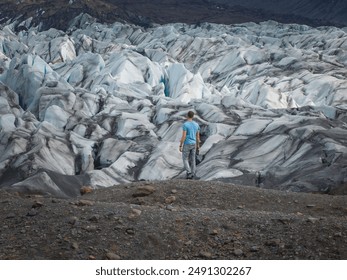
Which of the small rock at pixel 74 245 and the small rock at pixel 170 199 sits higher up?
the small rock at pixel 74 245

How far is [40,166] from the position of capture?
21203mm

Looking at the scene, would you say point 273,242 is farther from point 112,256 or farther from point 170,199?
point 170,199

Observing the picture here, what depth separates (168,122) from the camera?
28.5 meters

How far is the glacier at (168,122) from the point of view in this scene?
63.3 ft

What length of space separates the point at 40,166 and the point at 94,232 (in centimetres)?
1486

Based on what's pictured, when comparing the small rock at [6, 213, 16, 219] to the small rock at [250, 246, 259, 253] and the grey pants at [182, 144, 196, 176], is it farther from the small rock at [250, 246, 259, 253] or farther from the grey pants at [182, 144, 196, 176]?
the grey pants at [182, 144, 196, 176]

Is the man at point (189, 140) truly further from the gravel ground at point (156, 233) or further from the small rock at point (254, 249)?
the small rock at point (254, 249)

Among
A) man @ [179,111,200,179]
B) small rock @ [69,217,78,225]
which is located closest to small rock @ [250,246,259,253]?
small rock @ [69,217,78,225]

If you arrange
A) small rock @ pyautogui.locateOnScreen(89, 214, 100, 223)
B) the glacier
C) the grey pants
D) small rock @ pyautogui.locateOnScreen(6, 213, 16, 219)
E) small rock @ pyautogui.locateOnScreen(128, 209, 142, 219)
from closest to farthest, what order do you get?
small rock @ pyautogui.locateOnScreen(89, 214, 100, 223) → small rock @ pyautogui.locateOnScreen(128, 209, 142, 219) → small rock @ pyautogui.locateOnScreen(6, 213, 16, 219) → the grey pants → the glacier

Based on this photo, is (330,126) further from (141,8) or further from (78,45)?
(141,8)

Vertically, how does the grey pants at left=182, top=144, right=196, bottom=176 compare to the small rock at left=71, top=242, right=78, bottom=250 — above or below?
below

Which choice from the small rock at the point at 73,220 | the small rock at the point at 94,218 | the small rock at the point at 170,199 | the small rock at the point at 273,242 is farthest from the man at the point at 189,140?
the small rock at the point at 273,242

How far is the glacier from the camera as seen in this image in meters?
19.3
